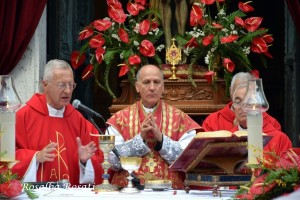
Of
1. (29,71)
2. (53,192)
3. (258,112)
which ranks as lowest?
(53,192)

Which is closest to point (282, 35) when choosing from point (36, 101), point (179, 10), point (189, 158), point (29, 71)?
point (179, 10)

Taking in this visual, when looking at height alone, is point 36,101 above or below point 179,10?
below

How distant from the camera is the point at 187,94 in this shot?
8.86 metres

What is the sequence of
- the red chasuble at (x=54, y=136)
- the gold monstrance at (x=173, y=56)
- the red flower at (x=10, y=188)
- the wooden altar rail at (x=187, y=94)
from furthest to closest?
1. the gold monstrance at (x=173, y=56)
2. the wooden altar rail at (x=187, y=94)
3. the red chasuble at (x=54, y=136)
4. the red flower at (x=10, y=188)

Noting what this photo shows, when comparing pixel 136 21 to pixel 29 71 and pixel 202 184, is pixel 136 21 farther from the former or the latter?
pixel 202 184

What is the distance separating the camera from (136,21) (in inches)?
354

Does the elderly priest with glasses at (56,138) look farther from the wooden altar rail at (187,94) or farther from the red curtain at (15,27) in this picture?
the wooden altar rail at (187,94)

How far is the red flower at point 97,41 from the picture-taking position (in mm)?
8562

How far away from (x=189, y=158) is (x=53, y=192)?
31.2 inches

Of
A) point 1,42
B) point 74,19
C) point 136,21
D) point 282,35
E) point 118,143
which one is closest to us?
point 118,143

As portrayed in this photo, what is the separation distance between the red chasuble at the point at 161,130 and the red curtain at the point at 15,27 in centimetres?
204

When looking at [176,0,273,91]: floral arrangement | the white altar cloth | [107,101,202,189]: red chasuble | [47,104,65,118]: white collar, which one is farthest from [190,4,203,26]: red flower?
the white altar cloth

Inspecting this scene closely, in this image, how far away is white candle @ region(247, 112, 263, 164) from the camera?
14.9 ft

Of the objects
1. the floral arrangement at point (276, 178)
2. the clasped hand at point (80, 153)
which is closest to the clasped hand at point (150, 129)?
the clasped hand at point (80, 153)
